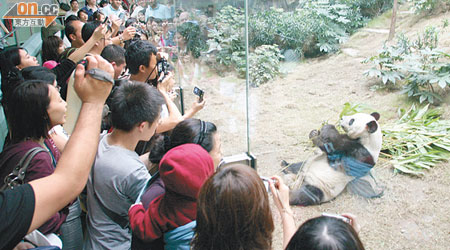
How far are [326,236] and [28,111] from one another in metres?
1.30

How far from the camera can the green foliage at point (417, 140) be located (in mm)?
1957

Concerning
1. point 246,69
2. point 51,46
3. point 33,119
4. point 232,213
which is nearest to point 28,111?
point 33,119

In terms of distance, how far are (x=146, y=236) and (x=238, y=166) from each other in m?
0.45

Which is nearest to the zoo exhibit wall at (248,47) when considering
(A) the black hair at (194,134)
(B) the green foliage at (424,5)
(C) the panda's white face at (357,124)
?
(B) the green foliage at (424,5)

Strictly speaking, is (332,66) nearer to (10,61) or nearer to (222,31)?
(222,31)

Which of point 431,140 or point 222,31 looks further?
point 222,31

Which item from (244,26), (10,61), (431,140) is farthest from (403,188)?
(10,61)

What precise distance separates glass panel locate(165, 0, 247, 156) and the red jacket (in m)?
1.45

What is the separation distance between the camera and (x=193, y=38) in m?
3.40

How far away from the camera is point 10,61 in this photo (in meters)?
2.51

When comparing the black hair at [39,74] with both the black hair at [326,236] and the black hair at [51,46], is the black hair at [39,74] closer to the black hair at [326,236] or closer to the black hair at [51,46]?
the black hair at [51,46]

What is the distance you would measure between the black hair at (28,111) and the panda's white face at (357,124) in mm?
1673

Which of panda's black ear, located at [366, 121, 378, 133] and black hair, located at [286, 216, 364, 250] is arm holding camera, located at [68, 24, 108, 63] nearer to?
panda's black ear, located at [366, 121, 378, 133]

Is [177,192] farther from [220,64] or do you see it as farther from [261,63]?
[220,64]
